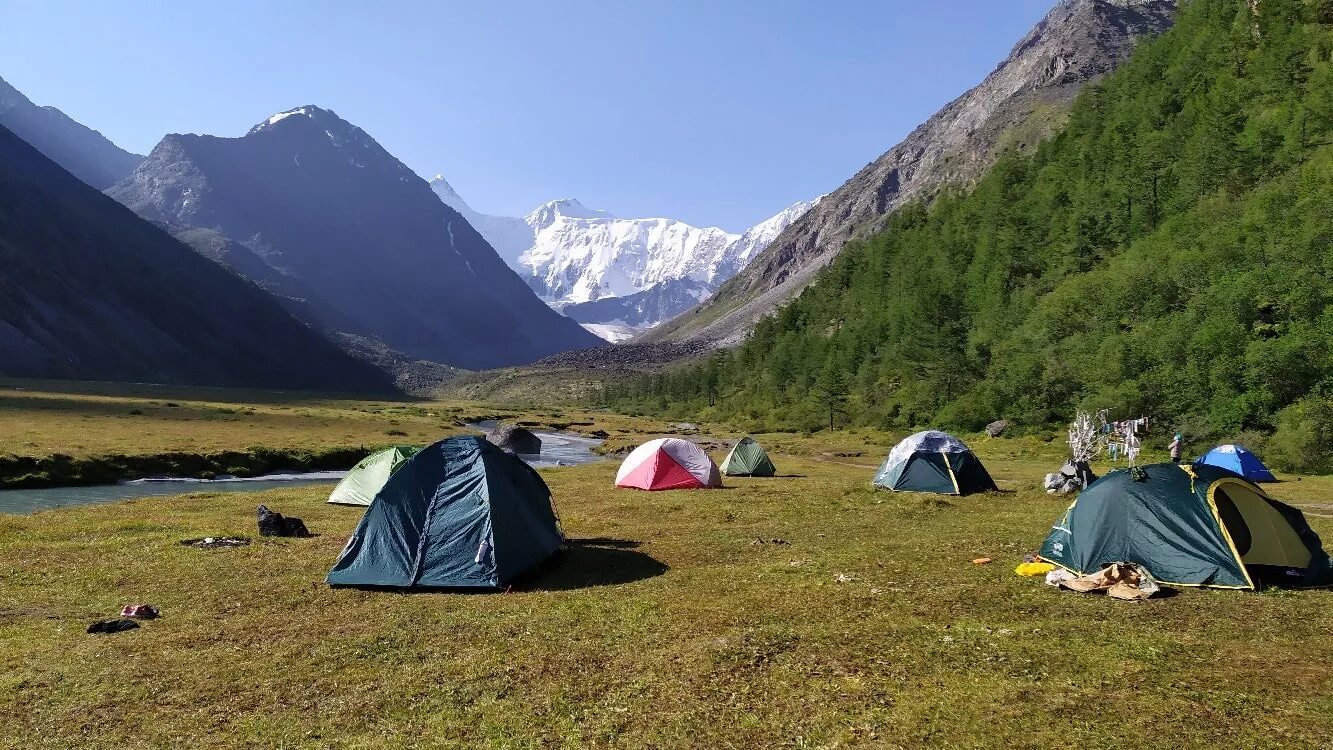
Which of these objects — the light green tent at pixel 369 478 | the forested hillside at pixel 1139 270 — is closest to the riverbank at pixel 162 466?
the light green tent at pixel 369 478

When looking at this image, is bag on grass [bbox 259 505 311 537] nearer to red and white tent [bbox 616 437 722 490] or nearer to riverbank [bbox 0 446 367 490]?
red and white tent [bbox 616 437 722 490]

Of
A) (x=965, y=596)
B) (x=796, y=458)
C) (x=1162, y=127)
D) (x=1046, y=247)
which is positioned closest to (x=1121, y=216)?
(x=1046, y=247)

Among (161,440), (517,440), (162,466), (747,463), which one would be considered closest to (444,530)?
(747,463)

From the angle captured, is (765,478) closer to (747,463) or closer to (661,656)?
(747,463)

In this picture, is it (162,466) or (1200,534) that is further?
(162,466)

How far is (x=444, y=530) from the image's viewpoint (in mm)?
17406

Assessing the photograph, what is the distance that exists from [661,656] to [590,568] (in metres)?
7.51

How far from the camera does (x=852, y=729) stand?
9.13m

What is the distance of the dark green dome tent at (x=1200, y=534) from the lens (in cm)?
1541

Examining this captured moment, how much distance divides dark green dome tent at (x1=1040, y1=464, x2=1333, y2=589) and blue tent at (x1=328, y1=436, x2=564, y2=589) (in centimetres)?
1313

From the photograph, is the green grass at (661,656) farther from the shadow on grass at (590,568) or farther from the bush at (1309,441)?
the bush at (1309,441)

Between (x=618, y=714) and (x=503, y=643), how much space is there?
150 inches

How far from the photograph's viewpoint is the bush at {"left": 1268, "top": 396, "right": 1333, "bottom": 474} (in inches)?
1730

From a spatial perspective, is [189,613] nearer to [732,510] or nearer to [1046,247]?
[732,510]
